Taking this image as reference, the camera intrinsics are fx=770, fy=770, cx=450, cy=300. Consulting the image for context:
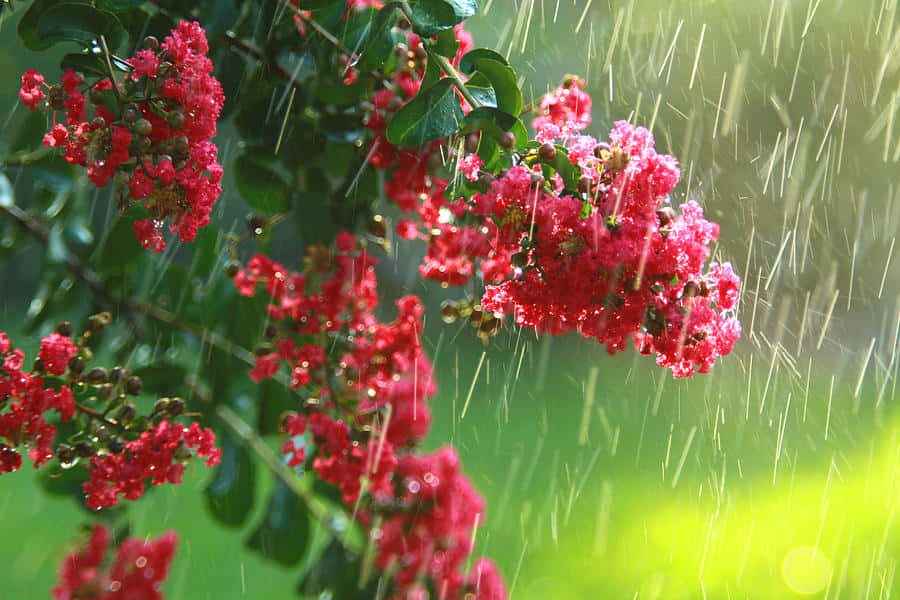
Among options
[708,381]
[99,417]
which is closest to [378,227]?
[99,417]

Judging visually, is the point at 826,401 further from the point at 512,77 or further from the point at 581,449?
Answer: the point at 512,77

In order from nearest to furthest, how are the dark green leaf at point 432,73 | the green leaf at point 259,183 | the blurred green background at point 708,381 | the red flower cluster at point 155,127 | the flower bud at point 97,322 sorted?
1. the red flower cluster at point 155,127
2. the dark green leaf at point 432,73
3. the flower bud at point 97,322
4. the green leaf at point 259,183
5. the blurred green background at point 708,381

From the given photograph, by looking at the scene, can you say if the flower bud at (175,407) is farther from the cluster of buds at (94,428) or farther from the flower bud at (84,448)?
the flower bud at (84,448)

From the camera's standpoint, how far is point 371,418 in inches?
49.8

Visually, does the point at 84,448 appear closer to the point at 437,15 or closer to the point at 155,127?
the point at 155,127

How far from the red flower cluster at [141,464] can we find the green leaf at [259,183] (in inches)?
18.3

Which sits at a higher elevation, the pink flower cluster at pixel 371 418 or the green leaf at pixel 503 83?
the green leaf at pixel 503 83

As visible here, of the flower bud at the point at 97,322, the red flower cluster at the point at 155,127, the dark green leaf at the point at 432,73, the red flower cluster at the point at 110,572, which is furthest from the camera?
the flower bud at the point at 97,322

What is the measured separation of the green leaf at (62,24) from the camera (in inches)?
40.6

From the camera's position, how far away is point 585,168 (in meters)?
1.15

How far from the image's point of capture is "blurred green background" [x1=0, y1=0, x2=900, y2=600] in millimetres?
3004

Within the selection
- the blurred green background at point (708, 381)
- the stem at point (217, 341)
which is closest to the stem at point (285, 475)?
the stem at point (217, 341)

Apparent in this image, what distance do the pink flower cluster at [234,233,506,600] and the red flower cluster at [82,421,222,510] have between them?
159 mm

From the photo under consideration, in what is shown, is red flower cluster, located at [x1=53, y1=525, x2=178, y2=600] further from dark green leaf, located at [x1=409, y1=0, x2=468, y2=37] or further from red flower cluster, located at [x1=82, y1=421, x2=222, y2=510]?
dark green leaf, located at [x1=409, y1=0, x2=468, y2=37]
